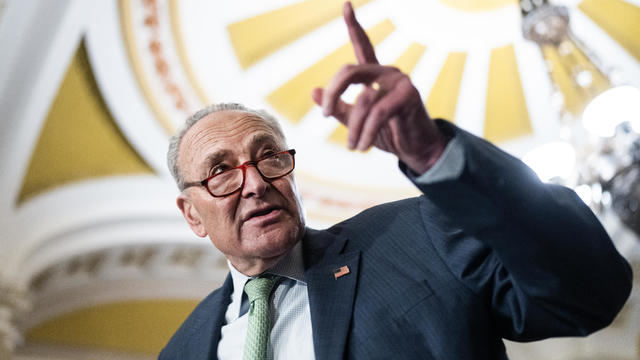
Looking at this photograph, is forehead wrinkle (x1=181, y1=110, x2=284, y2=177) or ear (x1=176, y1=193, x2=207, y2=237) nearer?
forehead wrinkle (x1=181, y1=110, x2=284, y2=177)

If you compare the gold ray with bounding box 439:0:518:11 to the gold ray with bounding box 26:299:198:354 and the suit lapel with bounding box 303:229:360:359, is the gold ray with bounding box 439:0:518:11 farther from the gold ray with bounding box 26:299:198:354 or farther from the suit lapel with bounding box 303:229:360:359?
the suit lapel with bounding box 303:229:360:359

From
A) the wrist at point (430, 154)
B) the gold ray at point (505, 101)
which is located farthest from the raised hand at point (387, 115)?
the gold ray at point (505, 101)

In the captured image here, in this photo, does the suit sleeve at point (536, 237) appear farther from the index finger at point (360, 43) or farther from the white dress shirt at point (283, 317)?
the white dress shirt at point (283, 317)

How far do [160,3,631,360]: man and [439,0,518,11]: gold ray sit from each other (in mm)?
5232

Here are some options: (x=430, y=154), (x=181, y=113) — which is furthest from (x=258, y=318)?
(x=181, y=113)

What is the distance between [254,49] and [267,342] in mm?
5315

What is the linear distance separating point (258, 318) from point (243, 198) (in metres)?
0.29

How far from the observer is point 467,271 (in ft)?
4.19

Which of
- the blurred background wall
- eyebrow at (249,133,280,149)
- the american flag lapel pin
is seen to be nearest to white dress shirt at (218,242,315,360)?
the american flag lapel pin

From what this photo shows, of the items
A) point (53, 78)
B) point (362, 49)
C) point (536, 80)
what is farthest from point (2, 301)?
point (536, 80)

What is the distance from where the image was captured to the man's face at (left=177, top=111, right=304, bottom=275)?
1545mm

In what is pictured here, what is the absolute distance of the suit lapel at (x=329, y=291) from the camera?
131 cm

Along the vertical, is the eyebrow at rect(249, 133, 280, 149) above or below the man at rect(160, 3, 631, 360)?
above

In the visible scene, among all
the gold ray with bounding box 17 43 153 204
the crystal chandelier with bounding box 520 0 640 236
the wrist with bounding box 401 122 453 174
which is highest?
the gold ray with bounding box 17 43 153 204
